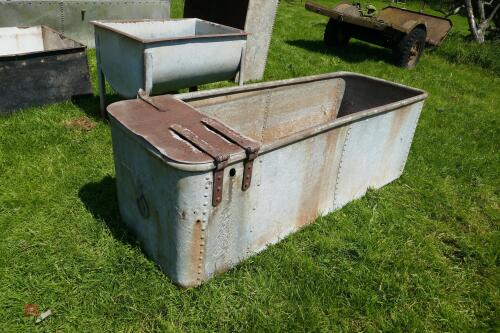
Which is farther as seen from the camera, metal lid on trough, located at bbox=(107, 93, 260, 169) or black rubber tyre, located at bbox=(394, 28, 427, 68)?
black rubber tyre, located at bbox=(394, 28, 427, 68)

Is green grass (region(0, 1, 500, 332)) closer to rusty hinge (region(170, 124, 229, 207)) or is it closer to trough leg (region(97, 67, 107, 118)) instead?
trough leg (region(97, 67, 107, 118))

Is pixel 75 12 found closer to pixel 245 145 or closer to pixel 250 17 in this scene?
pixel 250 17

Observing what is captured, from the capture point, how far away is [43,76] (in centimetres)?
495

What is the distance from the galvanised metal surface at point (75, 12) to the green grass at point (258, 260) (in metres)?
2.98

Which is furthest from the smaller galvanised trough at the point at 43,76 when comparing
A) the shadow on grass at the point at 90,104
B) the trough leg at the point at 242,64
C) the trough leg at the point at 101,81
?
the trough leg at the point at 242,64

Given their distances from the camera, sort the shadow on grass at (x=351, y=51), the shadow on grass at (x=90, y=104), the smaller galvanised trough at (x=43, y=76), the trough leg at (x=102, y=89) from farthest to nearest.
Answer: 1. the shadow on grass at (x=351, y=51)
2. the shadow on grass at (x=90, y=104)
3. the trough leg at (x=102, y=89)
4. the smaller galvanised trough at (x=43, y=76)

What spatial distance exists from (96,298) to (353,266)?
1877mm

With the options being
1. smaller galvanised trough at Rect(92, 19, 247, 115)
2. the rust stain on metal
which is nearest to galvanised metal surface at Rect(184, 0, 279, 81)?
smaller galvanised trough at Rect(92, 19, 247, 115)

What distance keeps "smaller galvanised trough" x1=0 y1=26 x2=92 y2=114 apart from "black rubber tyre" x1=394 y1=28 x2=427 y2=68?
6.67 meters

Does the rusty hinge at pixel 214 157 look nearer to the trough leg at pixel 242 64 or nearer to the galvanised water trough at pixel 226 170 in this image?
the galvanised water trough at pixel 226 170

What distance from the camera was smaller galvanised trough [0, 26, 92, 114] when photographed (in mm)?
4680

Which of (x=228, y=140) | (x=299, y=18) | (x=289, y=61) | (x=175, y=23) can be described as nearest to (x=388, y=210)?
(x=228, y=140)

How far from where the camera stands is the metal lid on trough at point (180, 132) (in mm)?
2314

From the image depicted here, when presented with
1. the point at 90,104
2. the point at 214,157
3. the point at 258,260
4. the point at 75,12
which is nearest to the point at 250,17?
the point at 90,104
